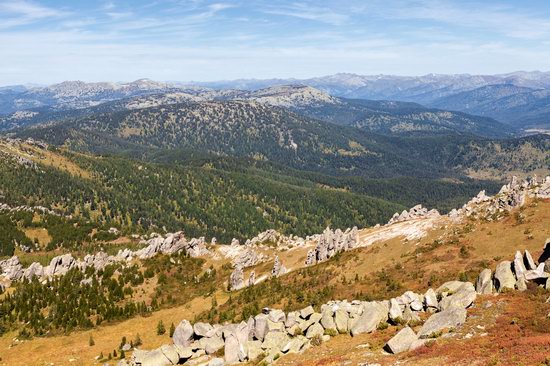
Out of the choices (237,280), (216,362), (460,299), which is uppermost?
(460,299)

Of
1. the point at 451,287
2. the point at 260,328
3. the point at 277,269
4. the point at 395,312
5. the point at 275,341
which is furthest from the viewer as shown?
the point at 277,269

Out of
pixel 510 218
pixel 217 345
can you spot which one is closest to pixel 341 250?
pixel 510 218

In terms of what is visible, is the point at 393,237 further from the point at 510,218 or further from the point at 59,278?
the point at 59,278

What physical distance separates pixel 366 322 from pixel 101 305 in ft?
248

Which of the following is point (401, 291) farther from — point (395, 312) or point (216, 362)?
point (216, 362)

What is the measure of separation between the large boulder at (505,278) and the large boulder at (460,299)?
12.4 ft

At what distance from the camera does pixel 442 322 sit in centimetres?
4453

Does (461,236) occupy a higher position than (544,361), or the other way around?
(544,361)

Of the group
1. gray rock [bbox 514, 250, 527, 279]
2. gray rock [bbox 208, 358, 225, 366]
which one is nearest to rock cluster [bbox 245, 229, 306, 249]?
gray rock [bbox 208, 358, 225, 366]

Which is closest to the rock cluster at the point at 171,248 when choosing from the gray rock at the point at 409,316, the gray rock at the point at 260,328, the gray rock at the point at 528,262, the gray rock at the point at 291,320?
the gray rock at the point at 260,328

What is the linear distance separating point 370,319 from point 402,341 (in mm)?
8682

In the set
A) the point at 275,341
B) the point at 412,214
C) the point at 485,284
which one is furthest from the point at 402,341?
the point at 412,214

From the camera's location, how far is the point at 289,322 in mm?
56188

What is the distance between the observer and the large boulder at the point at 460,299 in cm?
4829
